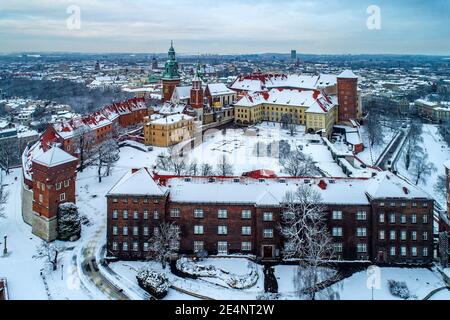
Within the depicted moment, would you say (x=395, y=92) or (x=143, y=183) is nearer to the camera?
(x=143, y=183)

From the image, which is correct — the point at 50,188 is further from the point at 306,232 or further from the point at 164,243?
the point at 306,232

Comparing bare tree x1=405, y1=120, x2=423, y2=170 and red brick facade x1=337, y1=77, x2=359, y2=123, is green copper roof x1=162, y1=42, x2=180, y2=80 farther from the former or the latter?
bare tree x1=405, y1=120, x2=423, y2=170

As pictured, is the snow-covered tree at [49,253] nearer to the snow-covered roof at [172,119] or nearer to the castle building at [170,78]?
the snow-covered roof at [172,119]

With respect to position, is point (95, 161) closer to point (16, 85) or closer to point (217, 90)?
point (217, 90)

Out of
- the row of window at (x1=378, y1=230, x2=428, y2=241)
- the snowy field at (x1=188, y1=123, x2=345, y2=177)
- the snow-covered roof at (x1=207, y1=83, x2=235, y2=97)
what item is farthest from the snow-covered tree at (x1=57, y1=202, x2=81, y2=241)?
the snow-covered roof at (x1=207, y1=83, x2=235, y2=97)

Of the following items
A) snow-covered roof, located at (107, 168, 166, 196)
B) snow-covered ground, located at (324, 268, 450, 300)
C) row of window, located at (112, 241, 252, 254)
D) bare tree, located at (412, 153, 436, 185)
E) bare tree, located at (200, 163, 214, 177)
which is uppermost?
snow-covered roof, located at (107, 168, 166, 196)

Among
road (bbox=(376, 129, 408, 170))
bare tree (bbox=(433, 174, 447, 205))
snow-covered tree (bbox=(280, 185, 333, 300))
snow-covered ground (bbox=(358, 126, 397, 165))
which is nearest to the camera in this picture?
snow-covered tree (bbox=(280, 185, 333, 300))
